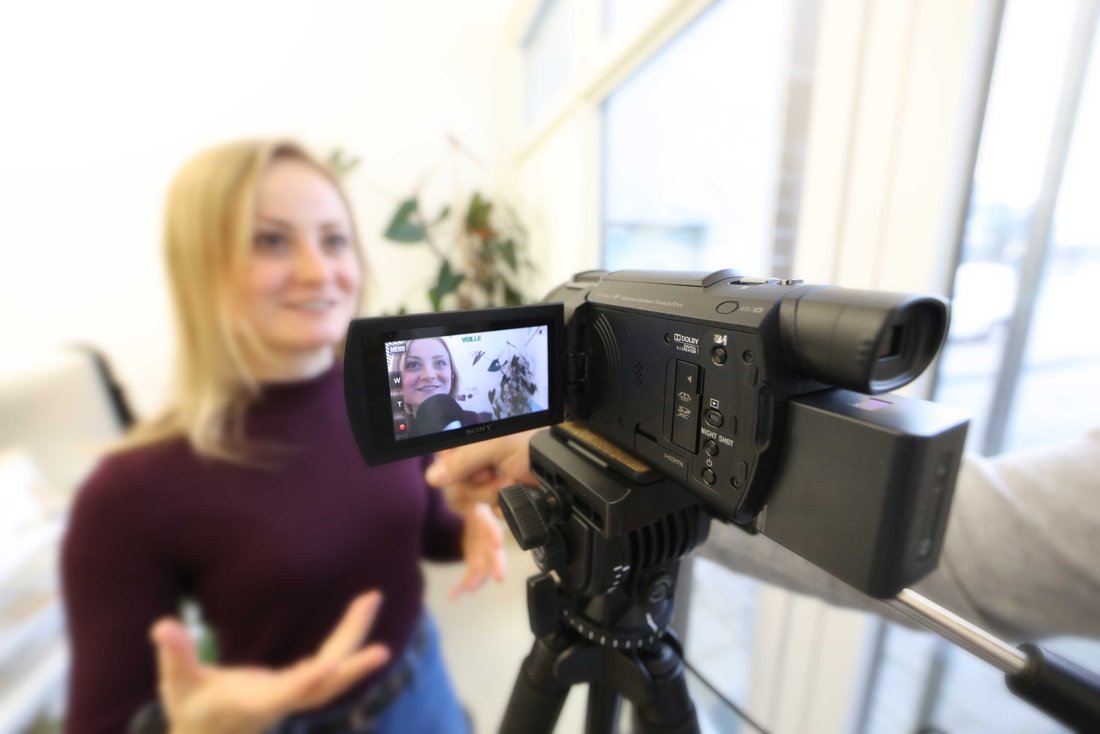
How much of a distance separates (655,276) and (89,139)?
2419 millimetres

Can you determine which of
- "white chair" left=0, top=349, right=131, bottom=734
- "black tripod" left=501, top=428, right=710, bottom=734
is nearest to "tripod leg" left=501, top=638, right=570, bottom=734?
"black tripod" left=501, top=428, right=710, bottom=734

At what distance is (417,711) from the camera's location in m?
0.89

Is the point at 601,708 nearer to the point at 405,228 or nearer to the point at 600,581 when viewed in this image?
the point at 600,581

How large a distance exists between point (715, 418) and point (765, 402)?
4 cm

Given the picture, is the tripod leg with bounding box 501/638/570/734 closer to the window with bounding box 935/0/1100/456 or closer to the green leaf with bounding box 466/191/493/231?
the window with bounding box 935/0/1100/456

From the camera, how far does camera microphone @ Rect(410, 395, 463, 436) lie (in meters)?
0.30

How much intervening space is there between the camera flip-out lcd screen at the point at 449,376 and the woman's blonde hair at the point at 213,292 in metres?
0.62

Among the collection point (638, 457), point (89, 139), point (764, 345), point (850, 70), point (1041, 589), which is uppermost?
point (89, 139)

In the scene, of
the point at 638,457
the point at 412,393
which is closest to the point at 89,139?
the point at 412,393

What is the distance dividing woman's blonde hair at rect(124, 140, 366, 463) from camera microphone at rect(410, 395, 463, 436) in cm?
63

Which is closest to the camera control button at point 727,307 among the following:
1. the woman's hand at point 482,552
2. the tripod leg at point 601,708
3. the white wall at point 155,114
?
the tripod leg at point 601,708

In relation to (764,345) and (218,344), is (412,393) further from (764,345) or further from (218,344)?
(218,344)

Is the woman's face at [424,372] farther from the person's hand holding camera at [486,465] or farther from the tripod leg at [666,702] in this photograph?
the tripod leg at [666,702]

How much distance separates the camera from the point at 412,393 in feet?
0.98
